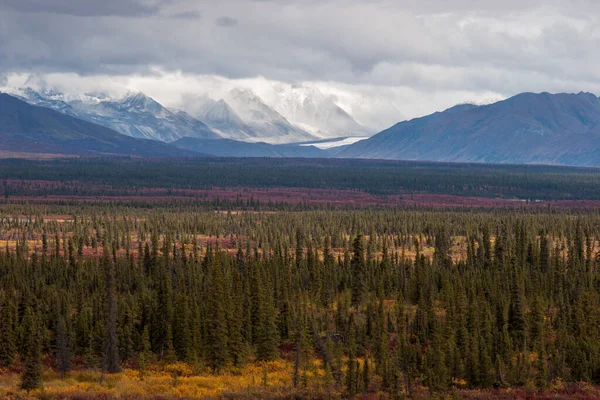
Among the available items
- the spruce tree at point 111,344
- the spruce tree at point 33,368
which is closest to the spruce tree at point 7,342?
the spruce tree at point 33,368

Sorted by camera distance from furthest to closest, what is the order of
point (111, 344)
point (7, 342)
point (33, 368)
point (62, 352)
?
point (7, 342) < point (111, 344) < point (62, 352) < point (33, 368)

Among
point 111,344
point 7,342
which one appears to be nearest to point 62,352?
point 111,344

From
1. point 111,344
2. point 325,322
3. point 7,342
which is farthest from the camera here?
point 325,322

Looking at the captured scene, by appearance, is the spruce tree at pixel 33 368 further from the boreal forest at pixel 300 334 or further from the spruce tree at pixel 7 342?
the spruce tree at pixel 7 342

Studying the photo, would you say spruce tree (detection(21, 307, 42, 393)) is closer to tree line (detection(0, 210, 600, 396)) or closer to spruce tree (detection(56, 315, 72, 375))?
tree line (detection(0, 210, 600, 396))

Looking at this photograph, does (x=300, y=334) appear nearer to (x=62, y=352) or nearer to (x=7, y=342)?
(x=62, y=352)

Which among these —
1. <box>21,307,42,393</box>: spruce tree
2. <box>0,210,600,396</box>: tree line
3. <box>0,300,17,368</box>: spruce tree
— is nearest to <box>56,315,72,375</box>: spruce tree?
<box>0,210,600,396</box>: tree line

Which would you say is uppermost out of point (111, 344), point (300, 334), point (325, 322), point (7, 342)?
point (300, 334)

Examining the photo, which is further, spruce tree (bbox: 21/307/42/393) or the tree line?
the tree line

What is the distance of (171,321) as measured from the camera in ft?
344

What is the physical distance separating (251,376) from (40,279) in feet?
168

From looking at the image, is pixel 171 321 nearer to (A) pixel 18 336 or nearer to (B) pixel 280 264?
(A) pixel 18 336

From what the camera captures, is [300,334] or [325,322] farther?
[325,322]

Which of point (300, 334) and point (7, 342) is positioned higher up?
point (300, 334)
